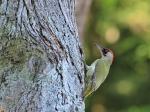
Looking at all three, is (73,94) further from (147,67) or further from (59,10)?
(147,67)

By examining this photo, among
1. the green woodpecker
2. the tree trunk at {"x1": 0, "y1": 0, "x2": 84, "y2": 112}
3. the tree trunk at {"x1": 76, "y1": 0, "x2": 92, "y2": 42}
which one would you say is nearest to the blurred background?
the tree trunk at {"x1": 76, "y1": 0, "x2": 92, "y2": 42}

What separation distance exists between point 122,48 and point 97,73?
811 centimetres

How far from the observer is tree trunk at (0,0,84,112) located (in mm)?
4734

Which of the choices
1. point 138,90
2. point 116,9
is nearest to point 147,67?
point 138,90

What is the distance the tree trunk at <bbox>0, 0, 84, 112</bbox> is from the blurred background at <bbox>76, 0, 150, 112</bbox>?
7.38 meters

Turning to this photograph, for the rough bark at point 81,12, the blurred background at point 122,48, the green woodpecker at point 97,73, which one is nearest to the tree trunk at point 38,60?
the green woodpecker at point 97,73

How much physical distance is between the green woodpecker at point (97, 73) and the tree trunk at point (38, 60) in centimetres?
33

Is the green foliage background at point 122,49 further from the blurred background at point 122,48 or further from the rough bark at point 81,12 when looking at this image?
the rough bark at point 81,12

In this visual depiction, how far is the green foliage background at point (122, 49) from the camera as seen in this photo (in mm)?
13047

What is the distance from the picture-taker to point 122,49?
536 inches

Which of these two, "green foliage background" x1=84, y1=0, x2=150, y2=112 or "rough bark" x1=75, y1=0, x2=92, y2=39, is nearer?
"rough bark" x1=75, y1=0, x2=92, y2=39

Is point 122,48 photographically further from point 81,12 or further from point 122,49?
point 81,12

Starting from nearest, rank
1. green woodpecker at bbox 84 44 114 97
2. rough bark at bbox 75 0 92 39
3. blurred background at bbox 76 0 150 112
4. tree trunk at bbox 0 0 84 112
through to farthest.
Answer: tree trunk at bbox 0 0 84 112 < green woodpecker at bbox 84 44 114 97 < rough bark at bbox 75 0 92 39 < blurred background at bbox 76 0 150 112

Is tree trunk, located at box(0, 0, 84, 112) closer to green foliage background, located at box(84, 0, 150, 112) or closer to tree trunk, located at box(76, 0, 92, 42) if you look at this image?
tree trunk, located at box(76, 0, 92, 42)
